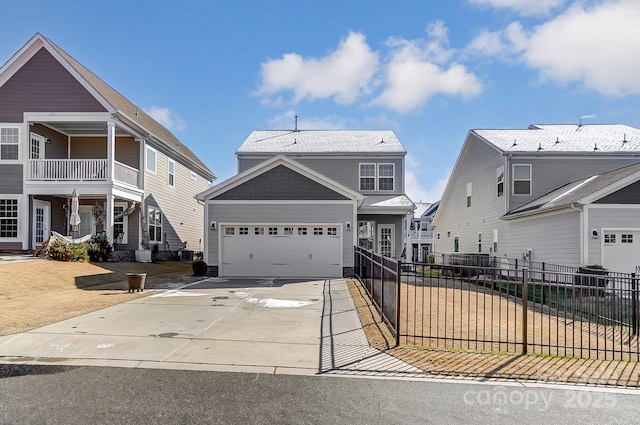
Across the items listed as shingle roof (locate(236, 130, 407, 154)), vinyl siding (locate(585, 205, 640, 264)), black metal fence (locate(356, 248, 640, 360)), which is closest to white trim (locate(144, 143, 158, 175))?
shingle roof (locate(236, 130, 407, 154))

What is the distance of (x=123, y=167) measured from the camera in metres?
19.7

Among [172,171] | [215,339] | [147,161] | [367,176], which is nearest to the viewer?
[215,339]

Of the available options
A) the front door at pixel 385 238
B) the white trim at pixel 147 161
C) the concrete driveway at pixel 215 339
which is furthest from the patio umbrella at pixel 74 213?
the front door at pixel 385 238

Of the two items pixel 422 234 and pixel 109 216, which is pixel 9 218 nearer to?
pixel 109 216

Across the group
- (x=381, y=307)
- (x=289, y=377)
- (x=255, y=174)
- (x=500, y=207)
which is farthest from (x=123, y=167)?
(x=500, y=207)

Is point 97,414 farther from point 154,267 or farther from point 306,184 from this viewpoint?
point 154,267

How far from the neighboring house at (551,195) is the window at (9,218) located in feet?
75.1

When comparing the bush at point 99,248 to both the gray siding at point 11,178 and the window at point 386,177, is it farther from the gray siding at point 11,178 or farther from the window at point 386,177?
the window at point 386,177

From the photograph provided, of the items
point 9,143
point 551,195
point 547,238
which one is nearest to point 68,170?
point 9,143

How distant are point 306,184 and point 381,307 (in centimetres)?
941

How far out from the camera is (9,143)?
1889 cm

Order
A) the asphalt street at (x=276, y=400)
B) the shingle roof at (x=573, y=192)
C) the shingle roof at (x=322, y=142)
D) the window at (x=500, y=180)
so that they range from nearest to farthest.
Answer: the asphalt street at (x=276, y=400) < the shingle roof at (x=573, y=192) < the window at (x=500, y=180) < the shingle roof at (x=322, y=142)

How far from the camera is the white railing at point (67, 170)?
61.5ft

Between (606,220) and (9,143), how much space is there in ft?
82.6
